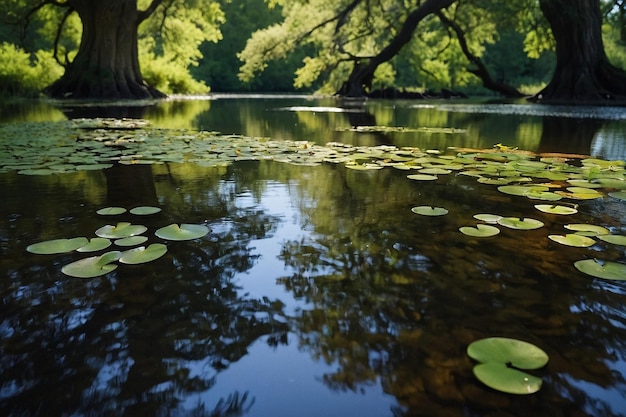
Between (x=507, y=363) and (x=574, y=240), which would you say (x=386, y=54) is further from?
(x=507, y=363)

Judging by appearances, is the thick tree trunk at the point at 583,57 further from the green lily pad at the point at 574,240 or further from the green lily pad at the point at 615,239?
the green lily pad at the point at 574,240

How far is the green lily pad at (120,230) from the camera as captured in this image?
189cm

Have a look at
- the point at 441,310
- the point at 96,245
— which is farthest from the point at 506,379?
the point at 96,245

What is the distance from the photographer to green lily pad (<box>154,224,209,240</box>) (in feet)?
6.24

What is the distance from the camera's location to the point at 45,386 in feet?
3.23

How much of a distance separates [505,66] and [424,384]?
48497mm

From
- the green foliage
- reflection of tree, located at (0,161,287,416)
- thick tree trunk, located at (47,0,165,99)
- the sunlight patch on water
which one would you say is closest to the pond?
reflection of tree, located at (0,161,287,416)

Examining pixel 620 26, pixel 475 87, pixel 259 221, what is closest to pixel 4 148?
pixel 259 221

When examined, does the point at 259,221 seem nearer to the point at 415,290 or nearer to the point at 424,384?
the point at 415,290

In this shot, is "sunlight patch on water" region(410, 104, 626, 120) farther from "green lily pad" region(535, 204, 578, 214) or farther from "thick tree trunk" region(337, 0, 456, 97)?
"green lily pad" region(535, 204, 578, 214)

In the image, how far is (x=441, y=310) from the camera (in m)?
1.33

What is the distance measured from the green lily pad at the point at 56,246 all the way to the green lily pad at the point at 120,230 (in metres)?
0.09

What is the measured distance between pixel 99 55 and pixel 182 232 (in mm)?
15049

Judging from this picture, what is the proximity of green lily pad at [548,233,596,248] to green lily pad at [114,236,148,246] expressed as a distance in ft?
5.44
